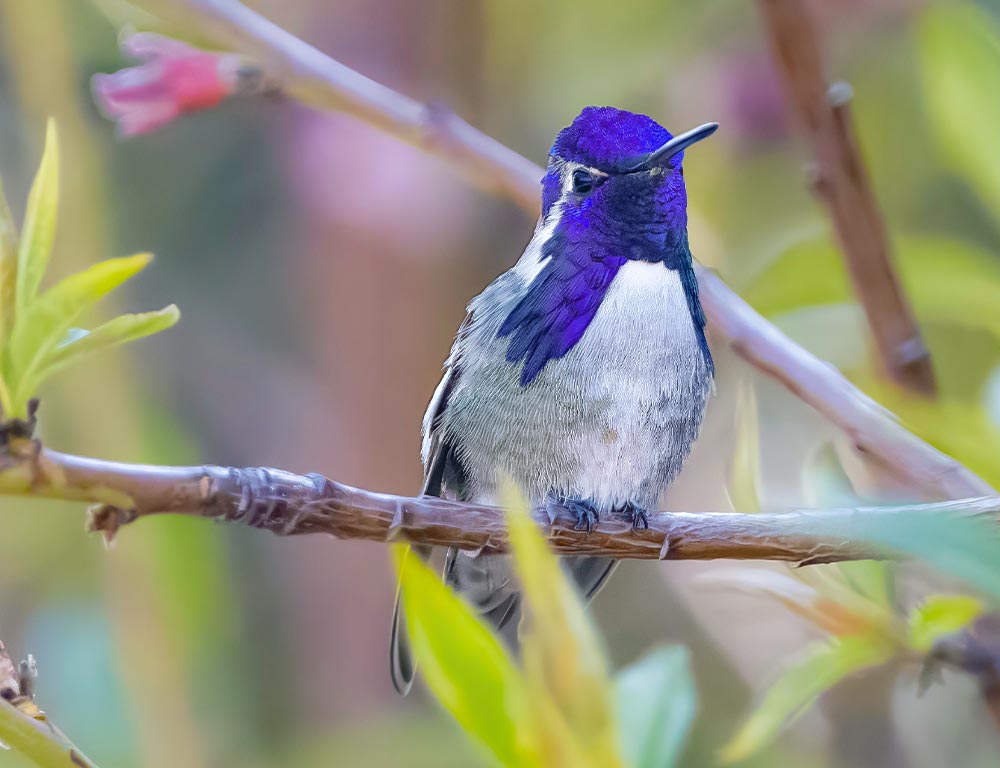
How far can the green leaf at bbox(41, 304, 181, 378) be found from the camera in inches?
19.5

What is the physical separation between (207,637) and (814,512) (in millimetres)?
983

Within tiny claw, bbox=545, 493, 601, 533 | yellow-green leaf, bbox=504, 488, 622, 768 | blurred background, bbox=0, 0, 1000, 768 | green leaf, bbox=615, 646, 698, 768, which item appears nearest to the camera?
yellow-green leaf, bbox=504, 488, 622, 768

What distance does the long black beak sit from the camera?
2.55 ft

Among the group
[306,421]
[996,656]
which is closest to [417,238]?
[306,421]

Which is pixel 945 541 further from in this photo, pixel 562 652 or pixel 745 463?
pixel 745 463

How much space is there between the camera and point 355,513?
0.57 meters

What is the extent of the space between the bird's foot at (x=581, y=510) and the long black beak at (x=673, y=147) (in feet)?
0.99

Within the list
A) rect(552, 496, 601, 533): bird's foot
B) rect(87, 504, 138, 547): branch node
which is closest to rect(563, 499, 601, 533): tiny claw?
rect(552, 496, 601, 533): bird's foot

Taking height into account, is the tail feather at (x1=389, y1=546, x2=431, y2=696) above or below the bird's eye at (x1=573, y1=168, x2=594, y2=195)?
below

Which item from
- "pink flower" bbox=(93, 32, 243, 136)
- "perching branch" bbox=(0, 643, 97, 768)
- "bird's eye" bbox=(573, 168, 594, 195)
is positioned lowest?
"perching branch" bbox=(0, 643, 97, 768)

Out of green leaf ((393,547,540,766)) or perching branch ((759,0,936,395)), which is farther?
perching branch ((759,0,936,395))

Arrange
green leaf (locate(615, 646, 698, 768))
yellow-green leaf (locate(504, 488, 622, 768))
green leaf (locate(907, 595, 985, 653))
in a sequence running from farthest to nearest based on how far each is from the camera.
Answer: green leaf (locate(907, 595, 985, 653)) < green leaf (locate(615, 646, 698, 768)) < yellow-green leaf (locate(504, 488, 622, 768))

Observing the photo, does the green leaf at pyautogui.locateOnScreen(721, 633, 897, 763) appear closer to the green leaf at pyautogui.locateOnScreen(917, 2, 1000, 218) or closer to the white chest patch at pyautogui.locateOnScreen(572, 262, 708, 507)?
the white chest patch at pyautogui.locateOnScreen(572, 262, 708, 507)

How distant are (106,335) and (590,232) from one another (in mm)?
636
